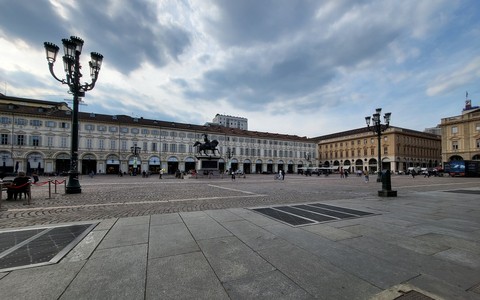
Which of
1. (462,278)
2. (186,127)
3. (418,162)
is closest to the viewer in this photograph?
(462,278)

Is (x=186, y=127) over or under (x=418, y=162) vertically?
over

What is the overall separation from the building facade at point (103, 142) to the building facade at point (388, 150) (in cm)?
3025

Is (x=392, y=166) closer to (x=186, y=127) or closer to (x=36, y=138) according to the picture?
(x=186, y=127)

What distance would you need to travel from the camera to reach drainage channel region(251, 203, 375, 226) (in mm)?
6129

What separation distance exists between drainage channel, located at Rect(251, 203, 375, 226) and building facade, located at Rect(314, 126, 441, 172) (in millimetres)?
64057

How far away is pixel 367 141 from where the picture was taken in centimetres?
7531

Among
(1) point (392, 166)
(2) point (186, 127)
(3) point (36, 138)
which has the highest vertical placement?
(2) point (186, 127)

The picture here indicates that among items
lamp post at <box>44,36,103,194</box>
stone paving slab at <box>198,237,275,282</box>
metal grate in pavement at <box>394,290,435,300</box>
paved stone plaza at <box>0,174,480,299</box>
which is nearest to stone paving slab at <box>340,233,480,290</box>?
paved stone plaza at <box>0,174,480,299</box>

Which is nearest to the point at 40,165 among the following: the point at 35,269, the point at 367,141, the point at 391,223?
the point at 35,269

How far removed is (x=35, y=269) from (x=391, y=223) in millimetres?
7216

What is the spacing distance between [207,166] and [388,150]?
6166cm

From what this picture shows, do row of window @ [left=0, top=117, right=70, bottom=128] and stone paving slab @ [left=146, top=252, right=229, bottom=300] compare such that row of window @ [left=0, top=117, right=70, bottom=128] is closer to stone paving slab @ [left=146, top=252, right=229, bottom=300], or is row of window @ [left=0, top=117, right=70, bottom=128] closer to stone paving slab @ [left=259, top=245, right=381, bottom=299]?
stone paving slab @ [left=146, top=252, right=229, bottom=300]

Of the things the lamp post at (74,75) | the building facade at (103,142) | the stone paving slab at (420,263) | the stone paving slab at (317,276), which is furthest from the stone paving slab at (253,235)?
the building facade at (103,142)

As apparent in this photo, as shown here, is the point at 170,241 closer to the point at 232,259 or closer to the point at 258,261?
the point at 232,259
